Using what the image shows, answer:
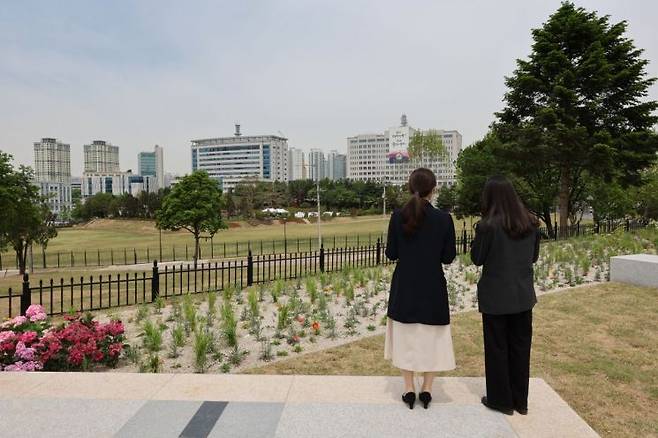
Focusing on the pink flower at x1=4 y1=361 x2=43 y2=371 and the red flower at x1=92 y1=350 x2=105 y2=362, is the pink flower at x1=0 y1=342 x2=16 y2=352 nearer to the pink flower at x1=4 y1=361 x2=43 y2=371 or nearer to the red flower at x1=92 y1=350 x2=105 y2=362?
the pink flower at x1=4 y1=361 x2=43 y2=371

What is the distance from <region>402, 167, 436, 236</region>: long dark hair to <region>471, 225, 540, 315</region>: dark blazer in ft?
1.60

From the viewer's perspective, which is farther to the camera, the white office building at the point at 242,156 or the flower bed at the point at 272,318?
the white office building at the point at 242,156

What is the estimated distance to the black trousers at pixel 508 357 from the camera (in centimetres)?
391

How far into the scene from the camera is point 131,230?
225 ft

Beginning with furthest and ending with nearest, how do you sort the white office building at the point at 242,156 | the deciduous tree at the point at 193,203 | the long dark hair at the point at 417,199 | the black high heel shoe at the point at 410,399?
the white office building at the point at 242,156
the deciduous tree at the point at 193,203
the black high heel shoe at the point at 410,399
the long dark hair at the point at 417,199

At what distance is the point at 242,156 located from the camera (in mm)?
192750

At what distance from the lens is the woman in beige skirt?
3.86 metres

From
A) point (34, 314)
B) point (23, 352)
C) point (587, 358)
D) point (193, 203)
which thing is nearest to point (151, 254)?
point (193, 203)

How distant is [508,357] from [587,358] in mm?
2801

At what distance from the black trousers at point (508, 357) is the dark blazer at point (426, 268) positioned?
1.37ft

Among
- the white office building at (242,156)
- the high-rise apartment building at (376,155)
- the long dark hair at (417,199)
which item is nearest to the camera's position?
the long dark hair at (417,199)

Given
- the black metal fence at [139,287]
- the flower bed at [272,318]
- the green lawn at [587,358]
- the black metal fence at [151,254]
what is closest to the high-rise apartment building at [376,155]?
the black metal fence at [151,254]

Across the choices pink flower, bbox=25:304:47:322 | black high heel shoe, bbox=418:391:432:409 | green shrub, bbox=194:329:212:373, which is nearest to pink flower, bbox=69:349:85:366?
pink flower, bbox=25:304:47:322

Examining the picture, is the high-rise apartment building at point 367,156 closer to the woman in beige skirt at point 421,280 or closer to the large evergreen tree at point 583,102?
the large evergreen tree at point 583,102
